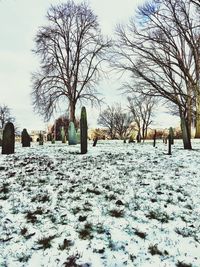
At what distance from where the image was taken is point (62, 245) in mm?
5484

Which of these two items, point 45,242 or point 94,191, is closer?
point 45,242

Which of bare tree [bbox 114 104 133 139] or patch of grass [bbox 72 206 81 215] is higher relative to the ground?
bare tree [bbox 114 104 133 139]

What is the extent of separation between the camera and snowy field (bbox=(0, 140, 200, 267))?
5.24 meters

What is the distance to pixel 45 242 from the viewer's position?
18.3 feet

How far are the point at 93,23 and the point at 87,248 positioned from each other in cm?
2647

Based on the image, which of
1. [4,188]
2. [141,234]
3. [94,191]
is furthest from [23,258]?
[4,188]

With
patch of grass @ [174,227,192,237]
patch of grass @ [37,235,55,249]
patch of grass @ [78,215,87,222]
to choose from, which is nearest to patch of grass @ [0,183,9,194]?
patch of grass @ [78,215,87,222]

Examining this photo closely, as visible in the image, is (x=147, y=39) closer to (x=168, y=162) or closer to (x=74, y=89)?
(x=168, y=162)

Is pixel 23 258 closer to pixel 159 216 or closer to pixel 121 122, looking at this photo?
pixel 159 216

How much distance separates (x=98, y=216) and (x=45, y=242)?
1438 millimetres

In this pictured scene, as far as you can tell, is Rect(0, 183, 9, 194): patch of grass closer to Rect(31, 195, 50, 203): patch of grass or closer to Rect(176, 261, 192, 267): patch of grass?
Rect(31, 195, 50, 203): patch of grass

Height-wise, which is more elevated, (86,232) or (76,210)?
(76,210)

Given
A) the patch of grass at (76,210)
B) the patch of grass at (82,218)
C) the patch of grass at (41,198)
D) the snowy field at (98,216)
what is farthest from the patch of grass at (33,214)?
the patch of grass at (82,218)

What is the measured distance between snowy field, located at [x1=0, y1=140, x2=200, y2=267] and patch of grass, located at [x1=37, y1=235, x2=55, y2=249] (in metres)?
0.02
